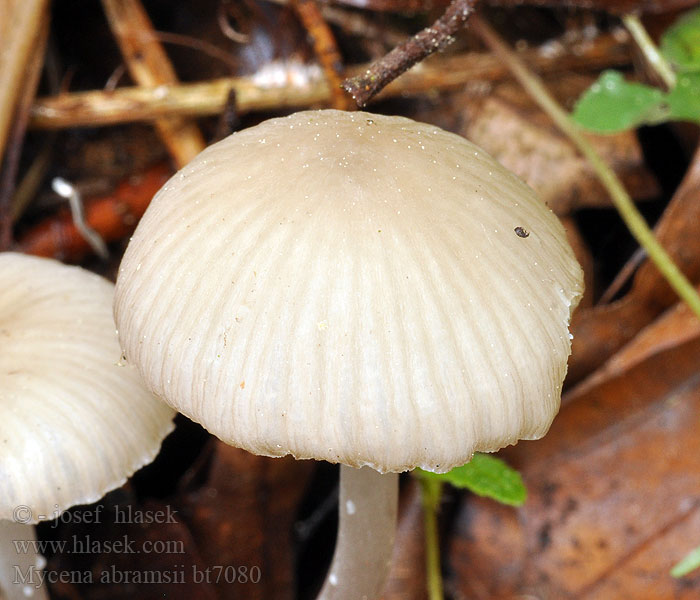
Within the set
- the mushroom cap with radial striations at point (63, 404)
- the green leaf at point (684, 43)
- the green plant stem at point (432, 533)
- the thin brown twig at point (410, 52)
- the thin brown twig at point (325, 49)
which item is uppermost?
the thin brown twig at point (410, 52)

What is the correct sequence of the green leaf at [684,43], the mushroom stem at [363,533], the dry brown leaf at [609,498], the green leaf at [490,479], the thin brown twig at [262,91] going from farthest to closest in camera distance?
the thin brown twig at [262,91]
the green leaf at [684,43]
the dry brown leaf at [609,498]
the green leaf at [490,479]
the mushroom stem at [363,533]

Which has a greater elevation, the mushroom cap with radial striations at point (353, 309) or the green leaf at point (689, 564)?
the mushroom cap with radial striations at point (353, 309)

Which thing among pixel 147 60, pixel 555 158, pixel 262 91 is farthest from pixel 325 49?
pixel 555 158

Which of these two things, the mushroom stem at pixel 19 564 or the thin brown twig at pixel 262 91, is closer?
the mushroom stem at pixel 19 564

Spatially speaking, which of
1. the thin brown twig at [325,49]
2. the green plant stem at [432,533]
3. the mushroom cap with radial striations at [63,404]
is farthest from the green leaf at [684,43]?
the mushroom cap with radial striations at [63,404]

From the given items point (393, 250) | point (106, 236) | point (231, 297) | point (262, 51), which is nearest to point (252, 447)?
point (231, 297)

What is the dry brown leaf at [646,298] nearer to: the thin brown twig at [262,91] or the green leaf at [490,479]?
the green leaf at [490,479]
